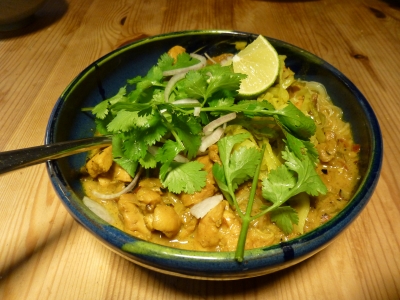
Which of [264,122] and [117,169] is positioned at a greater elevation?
[264,122]

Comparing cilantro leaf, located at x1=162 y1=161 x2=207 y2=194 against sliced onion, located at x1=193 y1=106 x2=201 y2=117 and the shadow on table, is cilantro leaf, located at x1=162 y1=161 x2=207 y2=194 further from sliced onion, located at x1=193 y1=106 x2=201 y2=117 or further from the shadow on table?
the shadow on table

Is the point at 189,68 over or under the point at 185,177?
over

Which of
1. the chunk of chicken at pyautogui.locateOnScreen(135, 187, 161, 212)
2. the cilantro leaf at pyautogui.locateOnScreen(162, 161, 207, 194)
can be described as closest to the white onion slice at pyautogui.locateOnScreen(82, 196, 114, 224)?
the chunk of chicken at pyautogui.locateOnScreen(135, 187, 161, 212)

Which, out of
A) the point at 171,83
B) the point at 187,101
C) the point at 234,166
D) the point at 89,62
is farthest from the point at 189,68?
the point at 89,62

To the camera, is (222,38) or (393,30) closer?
(222,38)

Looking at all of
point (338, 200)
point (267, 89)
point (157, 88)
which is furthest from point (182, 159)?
point (338, 200)

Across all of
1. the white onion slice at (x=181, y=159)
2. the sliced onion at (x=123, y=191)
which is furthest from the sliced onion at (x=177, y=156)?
the sliced onion at (x=123, y=191)

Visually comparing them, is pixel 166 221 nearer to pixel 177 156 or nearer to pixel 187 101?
pixel 177 156

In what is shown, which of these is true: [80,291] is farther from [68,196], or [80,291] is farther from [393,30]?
[393,30]
